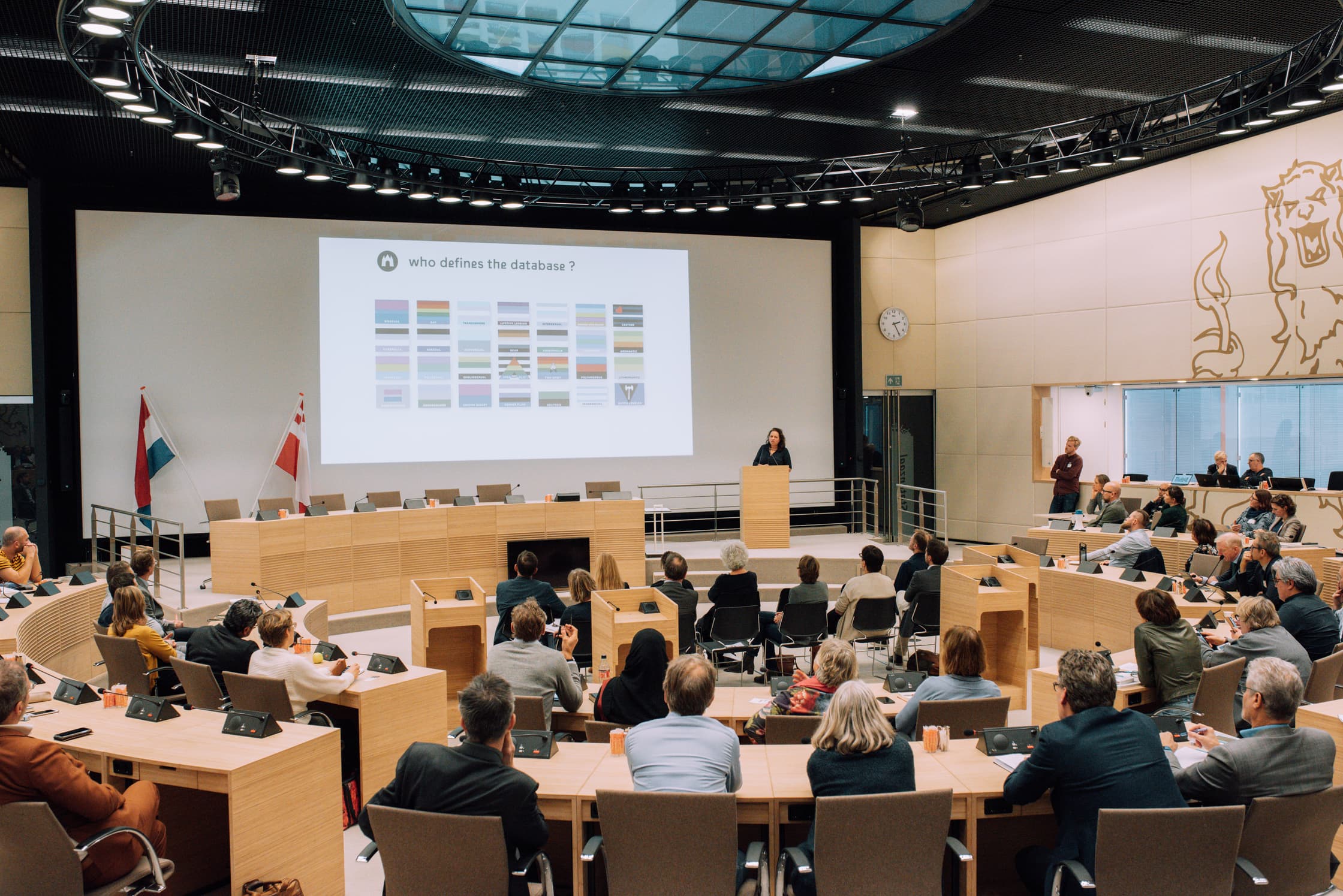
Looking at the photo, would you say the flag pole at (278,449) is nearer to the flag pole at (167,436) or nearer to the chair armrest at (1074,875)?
the flag pole at (167,436)

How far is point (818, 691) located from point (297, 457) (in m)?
8.77

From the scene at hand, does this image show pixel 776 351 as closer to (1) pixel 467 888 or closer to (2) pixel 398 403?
(2) pixel 398 403

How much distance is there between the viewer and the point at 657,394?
12867mm

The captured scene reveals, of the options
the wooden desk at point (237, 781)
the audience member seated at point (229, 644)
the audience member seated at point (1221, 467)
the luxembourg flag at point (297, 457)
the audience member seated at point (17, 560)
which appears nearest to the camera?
the wooden desk at point (237, 781)

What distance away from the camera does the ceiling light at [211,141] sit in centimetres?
802

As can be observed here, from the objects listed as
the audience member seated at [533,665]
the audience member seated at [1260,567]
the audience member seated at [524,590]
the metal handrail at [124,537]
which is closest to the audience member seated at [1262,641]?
the audience member seated at [1260,567]

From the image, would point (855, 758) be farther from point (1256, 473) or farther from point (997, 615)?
point (1256, 473)

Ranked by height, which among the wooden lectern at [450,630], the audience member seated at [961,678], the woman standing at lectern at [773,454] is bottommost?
the wooden lectern at [450,630]

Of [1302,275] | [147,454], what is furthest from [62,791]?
[1302,275]

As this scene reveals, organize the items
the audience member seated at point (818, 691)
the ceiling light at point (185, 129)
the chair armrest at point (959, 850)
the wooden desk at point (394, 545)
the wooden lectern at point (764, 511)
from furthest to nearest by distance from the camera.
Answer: the wooden lectern at point (764, 511) → the wooden desk at point (394, 545) → the ceiling light at point (185, 129) → the audience member seated at point (818, 691) → the chair armrest at point (959, 850)

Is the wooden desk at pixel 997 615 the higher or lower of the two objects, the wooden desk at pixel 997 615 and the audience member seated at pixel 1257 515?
the lower

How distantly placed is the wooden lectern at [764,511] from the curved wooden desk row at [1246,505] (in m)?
4.45

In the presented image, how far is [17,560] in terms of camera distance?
23.1 ft

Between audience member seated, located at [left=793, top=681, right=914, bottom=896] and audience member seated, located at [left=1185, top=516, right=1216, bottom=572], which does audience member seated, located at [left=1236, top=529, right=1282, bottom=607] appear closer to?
audience member seated, located at [left=1185, top=516, right=1216, bottom=572]
